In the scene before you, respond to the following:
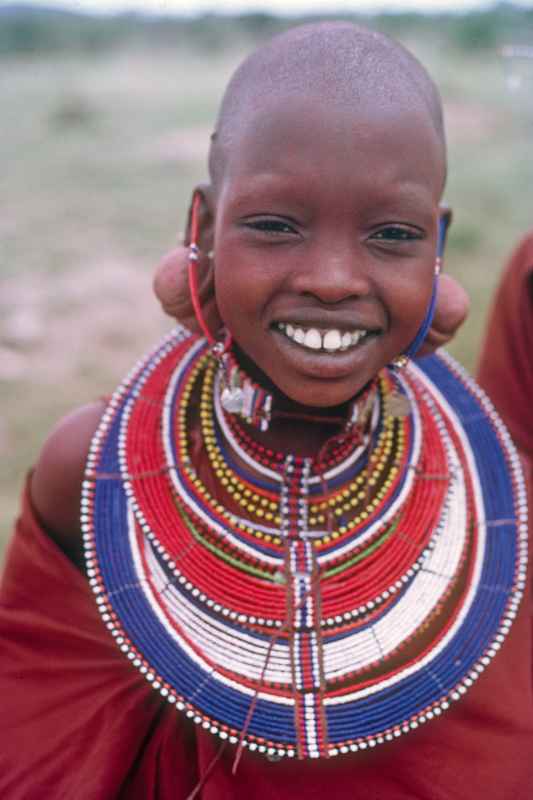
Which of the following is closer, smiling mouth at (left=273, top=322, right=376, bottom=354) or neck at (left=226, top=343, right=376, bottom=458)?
smiling mouth at (left=273, top=322, right=376, bottom=354)

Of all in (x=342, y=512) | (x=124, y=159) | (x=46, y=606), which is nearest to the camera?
(x=342, y=512)

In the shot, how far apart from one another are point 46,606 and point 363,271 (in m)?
1.01

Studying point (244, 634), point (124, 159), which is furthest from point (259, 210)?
point (124, 159)

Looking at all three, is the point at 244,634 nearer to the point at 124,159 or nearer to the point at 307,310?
the point at 307,310

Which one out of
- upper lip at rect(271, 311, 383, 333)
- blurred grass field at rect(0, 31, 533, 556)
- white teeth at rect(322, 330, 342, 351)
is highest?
blurred grass field at rect(0, 31, 533, 556)

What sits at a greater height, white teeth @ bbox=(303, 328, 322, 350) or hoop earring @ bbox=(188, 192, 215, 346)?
hoop earring @ bbox=(188, 192, 215, 346)

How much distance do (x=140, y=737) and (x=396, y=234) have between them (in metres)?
1.06

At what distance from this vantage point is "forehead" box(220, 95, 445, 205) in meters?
1.15

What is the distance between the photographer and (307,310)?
1221mm

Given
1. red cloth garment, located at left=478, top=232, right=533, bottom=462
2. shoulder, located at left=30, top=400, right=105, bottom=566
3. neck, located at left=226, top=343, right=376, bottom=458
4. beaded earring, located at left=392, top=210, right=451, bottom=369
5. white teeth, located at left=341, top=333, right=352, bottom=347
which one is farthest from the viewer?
red cloth garment, located at left=478, top=232, right=533, bottom=462

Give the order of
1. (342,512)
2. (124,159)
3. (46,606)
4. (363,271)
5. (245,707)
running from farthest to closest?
(124,159), (46,606), (342,512), (245,707), (363,271)

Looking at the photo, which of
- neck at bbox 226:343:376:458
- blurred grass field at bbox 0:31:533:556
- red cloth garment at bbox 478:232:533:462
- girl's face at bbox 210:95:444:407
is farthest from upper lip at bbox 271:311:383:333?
blurred grass field at bbox 0:31:533:556

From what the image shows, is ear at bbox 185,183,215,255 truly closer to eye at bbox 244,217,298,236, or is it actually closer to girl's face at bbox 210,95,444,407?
girl's face at bbox 210,95,444,407

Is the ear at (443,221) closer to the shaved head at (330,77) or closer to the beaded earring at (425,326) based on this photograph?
the beaded earring at (425,326)
